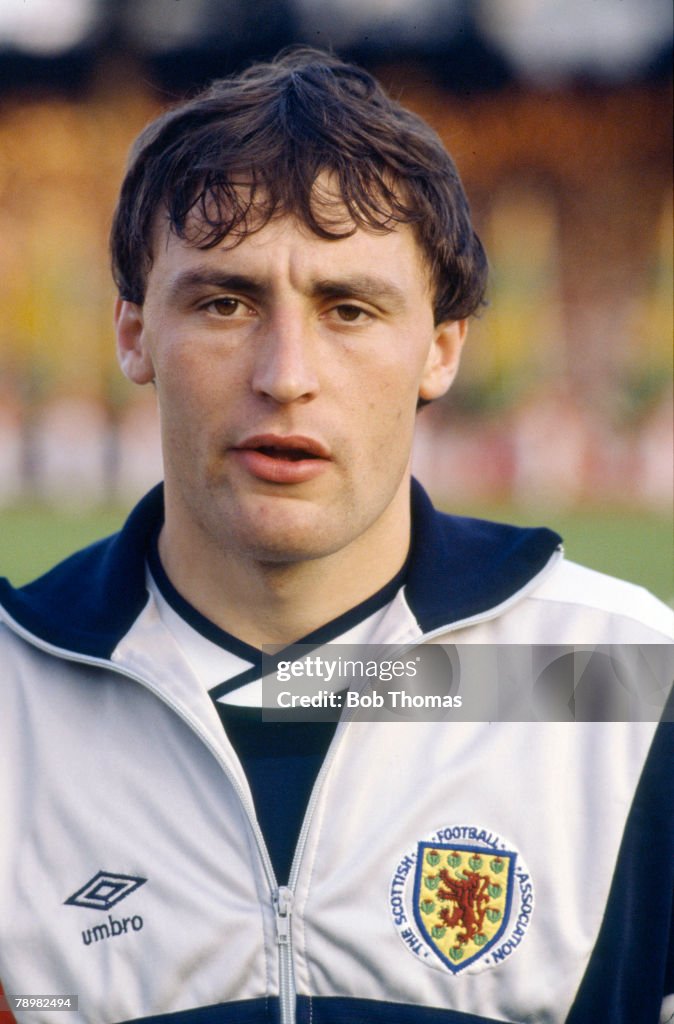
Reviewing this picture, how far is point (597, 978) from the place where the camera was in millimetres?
1152

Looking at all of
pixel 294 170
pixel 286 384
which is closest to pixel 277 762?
pixel 286 384

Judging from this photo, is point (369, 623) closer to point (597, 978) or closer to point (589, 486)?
point (597, 978)

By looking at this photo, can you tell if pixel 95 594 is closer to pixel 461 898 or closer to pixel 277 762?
pixel 277 762

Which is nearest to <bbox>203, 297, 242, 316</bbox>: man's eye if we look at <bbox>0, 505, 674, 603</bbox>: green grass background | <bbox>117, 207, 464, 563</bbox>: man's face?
<bbox>117, 207, 464, 563</bbox>: man's face

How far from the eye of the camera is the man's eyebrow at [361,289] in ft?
4.10

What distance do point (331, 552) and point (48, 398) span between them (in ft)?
32.0

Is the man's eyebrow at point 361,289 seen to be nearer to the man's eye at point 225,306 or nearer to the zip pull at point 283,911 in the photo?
the man's eye at point 225,306

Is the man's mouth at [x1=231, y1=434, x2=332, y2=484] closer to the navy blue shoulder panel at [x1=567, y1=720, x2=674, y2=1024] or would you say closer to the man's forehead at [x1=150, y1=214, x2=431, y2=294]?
the man's forehead at [x1=150, y1=214, x2=431, y2=294]

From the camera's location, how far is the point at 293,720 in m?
1.25

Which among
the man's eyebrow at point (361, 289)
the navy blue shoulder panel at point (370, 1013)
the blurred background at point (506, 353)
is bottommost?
the navy blue shoulder panel at point (370, 1013)

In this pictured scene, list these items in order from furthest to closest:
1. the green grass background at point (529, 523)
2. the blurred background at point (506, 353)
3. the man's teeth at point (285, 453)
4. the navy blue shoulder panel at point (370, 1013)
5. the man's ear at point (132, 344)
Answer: the blurred background at point (506, 353)
the green grass background at point (529, 523)
the man's ear at point (132, 344)
the man's teeth at point (285, 453)
the navy blue shoulder panel at point (370, 1013)

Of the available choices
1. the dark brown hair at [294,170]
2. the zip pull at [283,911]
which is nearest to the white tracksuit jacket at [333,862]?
the zip pull at [283,911]

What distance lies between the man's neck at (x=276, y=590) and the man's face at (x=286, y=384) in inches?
0.9

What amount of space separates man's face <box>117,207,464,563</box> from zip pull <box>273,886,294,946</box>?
13.9 inches
